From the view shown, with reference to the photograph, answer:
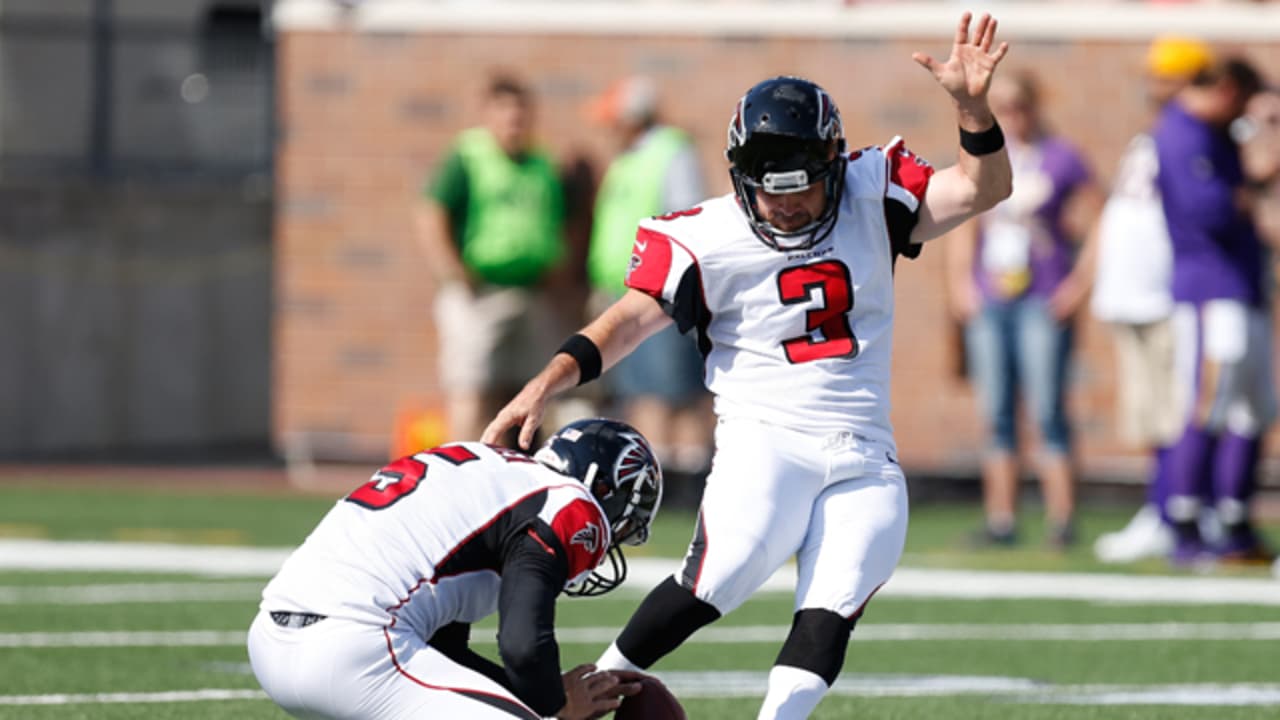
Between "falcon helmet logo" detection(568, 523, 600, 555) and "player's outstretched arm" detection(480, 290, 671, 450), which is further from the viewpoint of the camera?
"player's outstretched arm" detection(480, 290, 671, 450)

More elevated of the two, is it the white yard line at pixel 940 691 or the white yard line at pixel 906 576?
the white yard line at pixel 940 691

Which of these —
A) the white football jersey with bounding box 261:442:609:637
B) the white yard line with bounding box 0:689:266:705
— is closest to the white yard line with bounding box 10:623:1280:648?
the white yard line with bounding box 0:689:266:705

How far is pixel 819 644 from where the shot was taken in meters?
5.07

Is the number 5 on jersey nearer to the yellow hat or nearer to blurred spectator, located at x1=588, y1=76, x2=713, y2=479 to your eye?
the yellow hat

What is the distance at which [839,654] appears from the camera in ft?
16.7

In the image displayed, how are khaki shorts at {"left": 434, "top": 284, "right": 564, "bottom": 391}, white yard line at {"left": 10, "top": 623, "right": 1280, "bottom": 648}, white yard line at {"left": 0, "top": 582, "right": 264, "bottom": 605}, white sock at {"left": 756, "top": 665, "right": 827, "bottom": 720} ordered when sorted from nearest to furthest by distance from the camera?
1. white sock at {"left": 756, "top": 665, "right": 827, "bottom": 720}
2. white yard line at {"left": 10, "top": 623, "right": 1280, "bottom": 648}
3. white yard line at {"left": 0, "top": 582, "right": 264, "bottom": 605}
4. khaki shorts at {"left": 434, "top": 284, "right": 564, "bottom": 391}

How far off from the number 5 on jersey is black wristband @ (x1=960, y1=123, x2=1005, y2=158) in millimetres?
418

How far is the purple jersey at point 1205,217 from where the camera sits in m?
10.0

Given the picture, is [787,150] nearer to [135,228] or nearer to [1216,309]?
[1216,309]

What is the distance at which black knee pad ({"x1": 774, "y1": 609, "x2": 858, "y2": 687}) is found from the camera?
5070 mm

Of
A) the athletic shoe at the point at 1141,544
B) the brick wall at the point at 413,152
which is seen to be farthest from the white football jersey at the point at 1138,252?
the brick wall at the point at 413,152

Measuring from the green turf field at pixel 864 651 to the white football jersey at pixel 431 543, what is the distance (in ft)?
4.62

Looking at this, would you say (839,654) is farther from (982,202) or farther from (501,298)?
(501,298)

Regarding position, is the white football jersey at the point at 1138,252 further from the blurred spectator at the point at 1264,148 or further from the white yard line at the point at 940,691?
the white yard line at the point at 940,691
